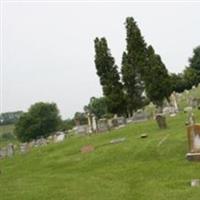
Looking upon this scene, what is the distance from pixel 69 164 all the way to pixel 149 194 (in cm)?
1000

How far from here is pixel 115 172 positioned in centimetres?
1805

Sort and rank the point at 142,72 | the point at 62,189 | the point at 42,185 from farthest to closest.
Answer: the point at 142,72 → the point at 42,185 → the point at 62,189

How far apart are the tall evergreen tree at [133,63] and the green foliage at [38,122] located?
5946 centimetres

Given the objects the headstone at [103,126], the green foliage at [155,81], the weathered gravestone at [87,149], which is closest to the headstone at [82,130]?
the headstone at [103,126]

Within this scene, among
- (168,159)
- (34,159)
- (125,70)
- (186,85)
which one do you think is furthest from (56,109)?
(168,159)

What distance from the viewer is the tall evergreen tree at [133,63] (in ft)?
134

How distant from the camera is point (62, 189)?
595 inches

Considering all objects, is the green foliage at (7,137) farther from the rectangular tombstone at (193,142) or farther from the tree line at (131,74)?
the rectangular tombstone at (193,142)

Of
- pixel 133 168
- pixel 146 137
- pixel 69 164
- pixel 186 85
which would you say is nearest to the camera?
pixel 133 168

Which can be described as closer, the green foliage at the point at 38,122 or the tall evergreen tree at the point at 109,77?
the tall evergreen tree at the point at 109,77

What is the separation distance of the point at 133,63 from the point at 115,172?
24.0 m

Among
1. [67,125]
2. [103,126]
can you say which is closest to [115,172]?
[103,126]

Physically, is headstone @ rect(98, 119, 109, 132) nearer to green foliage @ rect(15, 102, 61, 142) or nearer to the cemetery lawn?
the cemetery lawn

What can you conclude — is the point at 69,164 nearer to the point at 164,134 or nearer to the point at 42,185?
the point at 164,134
